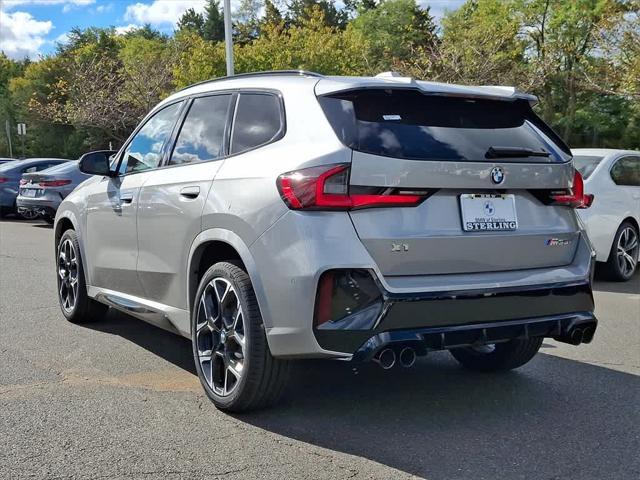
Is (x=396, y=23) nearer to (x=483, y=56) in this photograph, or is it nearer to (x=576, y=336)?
(x=483, y=56)

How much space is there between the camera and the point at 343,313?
353cm

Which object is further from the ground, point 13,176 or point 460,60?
point 460,60

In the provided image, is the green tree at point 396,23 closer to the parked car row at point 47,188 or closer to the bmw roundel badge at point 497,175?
the parked car row at point 47,188

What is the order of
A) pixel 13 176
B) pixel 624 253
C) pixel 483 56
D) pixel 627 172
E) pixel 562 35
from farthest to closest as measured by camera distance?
pixel 562 35 < pixel 483 56 < pixel 13 176 < pixel 627 172 < pixel 624 253

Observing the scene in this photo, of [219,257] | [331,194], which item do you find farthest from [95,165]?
[331,194]

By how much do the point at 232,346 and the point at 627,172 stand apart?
7.00 m

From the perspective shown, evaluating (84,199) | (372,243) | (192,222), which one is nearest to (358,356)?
(372,243)

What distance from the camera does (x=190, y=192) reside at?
444 centimetres

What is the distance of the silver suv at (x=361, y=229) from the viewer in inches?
140

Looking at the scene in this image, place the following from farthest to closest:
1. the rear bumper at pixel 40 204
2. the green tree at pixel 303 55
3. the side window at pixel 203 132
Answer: the green tree at pixel 303 55, the rear bumper at pixel 40 204, the side window at pixel 203 132

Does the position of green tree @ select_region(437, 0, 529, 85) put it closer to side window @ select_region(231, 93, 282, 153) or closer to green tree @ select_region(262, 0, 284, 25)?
side window @ select_region(231, 93, 282, 153)

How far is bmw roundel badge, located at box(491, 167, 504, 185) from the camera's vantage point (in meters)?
3.85

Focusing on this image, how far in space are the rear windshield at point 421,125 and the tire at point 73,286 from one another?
3.20 metres

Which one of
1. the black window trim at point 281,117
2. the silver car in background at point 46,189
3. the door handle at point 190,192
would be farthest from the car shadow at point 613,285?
the silver car in background at point 46,189
